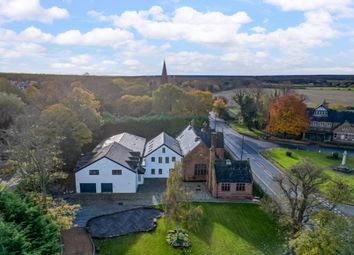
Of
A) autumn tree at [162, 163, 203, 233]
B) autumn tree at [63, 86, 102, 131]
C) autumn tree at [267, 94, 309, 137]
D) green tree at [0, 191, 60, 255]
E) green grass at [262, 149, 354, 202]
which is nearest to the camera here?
green tree at [0, 191, 60, 255]

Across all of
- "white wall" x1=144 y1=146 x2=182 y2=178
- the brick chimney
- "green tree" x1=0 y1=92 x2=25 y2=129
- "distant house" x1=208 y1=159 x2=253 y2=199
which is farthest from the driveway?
"green tree" x1=0 y1=92 x2=25 y2=129

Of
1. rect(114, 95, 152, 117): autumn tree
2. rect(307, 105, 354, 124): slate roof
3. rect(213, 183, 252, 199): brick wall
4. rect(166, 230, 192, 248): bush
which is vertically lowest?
rect(166, 230, 192, 248): bush

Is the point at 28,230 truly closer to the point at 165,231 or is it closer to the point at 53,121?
the point at 165,231

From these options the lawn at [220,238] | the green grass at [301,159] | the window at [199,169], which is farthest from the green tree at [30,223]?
the green grass at [301,159]

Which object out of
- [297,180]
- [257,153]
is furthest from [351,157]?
[297,180]

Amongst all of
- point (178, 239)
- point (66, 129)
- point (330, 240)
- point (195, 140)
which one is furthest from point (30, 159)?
point (330, 240)

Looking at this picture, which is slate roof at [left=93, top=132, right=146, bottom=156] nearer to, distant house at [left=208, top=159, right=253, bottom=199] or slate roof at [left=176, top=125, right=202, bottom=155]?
slate roof at [left=176, top=125, right=202, bottom=155]
